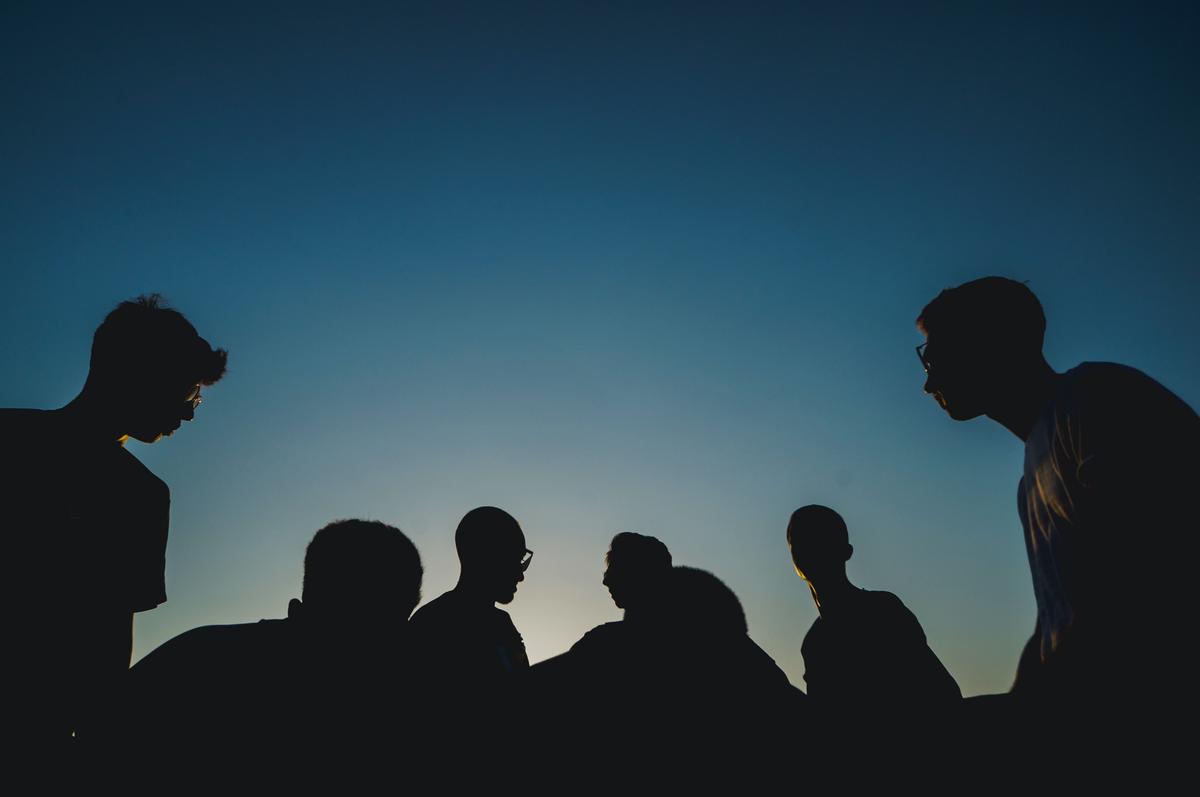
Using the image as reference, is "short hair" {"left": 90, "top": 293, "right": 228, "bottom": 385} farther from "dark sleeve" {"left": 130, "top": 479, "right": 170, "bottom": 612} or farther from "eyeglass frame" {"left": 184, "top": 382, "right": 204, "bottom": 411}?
"dark sleeve" {"left": 130, "top": 479, "right": 170, "bottom": 612}

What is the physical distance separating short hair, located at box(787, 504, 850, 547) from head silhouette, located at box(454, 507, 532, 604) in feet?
6.66

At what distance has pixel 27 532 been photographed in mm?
2143

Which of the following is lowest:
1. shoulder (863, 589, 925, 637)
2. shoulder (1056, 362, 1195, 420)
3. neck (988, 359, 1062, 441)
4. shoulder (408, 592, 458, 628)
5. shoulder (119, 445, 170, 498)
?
shoulder (863, 589, 925, 637)

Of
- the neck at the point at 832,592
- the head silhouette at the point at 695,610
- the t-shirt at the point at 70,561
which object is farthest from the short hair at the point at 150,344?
the neck at the point at 832,592

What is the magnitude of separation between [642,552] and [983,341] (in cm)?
279

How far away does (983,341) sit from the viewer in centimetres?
230

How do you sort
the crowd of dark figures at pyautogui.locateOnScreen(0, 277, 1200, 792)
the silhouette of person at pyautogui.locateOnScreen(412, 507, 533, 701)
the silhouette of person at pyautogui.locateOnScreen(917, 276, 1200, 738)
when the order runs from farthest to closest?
the silhouette of person at pyautogui.locateOnScreen(412, 507, 533, 701)
the crowd of dark figures at pyautogui.locateOnScreen(0, 277, 1200, 792)
the silhouette of person at pyautogui.locateOnScreen(917, 276, 1200, 738)

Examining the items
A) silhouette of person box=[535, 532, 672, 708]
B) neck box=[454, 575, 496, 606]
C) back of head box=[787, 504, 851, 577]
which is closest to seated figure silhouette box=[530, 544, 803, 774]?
silhouette of person box=[535, 532, 672, 708]

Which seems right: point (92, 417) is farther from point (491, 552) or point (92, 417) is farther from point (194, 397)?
point (491, 552)

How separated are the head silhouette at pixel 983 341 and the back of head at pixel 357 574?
2597 millimetres

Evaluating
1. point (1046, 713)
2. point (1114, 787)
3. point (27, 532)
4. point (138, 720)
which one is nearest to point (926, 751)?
point (1046, 713)

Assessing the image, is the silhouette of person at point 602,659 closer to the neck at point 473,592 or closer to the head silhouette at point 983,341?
the neck at point 473,592

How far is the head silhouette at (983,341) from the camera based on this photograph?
7.34 ft

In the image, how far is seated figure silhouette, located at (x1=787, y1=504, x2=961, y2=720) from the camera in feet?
10.1
